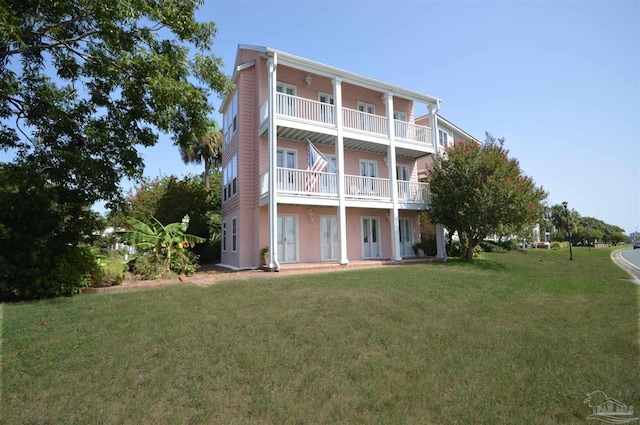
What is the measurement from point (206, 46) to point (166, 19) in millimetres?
1284

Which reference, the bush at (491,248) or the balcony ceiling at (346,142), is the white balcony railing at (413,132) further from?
the bush at (491,248)

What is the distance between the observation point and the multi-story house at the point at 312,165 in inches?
582

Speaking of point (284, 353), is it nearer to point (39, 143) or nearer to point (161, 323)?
point (161, 323)

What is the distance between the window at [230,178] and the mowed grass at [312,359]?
31.5 ft

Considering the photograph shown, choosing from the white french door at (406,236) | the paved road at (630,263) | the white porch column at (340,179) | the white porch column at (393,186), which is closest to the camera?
the white porch column at (340,179)

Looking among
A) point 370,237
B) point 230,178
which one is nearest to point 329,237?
point 370,237

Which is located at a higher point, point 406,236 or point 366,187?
point 366,187

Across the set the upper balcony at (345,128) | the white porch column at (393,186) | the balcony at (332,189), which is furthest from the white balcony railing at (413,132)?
the balcony at (332,189)

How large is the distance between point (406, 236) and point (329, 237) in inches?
219

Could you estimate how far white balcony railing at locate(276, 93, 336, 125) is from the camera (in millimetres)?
14906

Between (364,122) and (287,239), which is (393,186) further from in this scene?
(287,239)

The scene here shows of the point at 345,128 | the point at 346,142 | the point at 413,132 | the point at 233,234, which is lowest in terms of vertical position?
the point at 233,234

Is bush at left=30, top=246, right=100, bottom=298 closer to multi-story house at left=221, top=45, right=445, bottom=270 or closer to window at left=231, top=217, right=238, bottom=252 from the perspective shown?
multi-story house at left=221, top=45, right=445, bottom=270

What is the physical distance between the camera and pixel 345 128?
16250 millimetres
